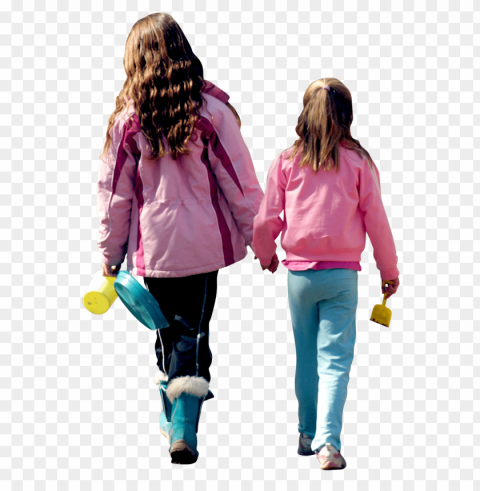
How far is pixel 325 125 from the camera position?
515 cm

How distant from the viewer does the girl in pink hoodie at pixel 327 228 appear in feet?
17.0

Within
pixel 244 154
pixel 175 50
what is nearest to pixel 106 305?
pixel 244 154

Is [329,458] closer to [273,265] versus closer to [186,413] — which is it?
[186,413]

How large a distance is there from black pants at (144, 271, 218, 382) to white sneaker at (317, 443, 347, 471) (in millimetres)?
919

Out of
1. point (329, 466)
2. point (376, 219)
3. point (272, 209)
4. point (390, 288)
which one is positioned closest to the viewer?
point (329, 466)

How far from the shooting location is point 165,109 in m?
5.41

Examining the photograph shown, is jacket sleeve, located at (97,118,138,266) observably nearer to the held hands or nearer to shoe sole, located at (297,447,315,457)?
the held hands

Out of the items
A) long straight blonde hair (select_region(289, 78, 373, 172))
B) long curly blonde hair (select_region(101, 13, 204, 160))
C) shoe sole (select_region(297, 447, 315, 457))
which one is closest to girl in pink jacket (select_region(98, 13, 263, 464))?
long curly blonde hair (select_region(101, 13, 204, 160))

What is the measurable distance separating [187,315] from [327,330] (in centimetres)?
88

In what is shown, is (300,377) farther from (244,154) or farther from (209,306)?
(244,154)

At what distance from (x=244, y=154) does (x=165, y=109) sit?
56cm

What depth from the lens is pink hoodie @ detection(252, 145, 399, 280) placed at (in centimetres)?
517

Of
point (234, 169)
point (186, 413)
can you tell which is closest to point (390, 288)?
point (234, 169)

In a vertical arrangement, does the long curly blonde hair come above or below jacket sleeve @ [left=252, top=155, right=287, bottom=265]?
above
